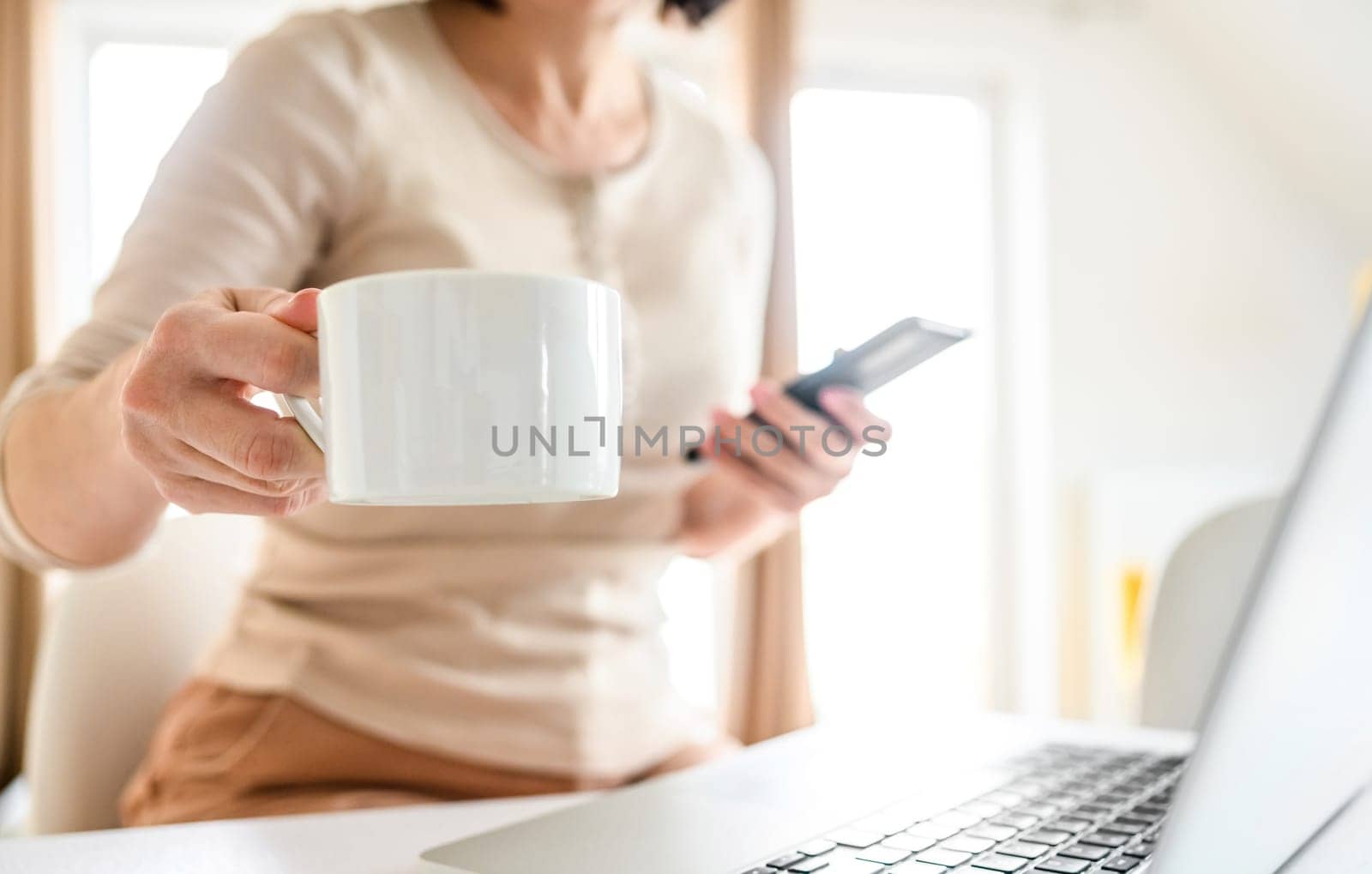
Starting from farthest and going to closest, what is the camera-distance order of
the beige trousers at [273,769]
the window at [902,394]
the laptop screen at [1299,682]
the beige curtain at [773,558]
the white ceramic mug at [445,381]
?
the window at [902,394] → the beige curtain at [773,558] → the beige trousers at [273,769] → the white ceramic mug at [445,381] → the laptop screen at [1299,682]

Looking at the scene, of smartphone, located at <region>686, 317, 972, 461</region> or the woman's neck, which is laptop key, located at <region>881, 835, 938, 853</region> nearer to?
smartphone, located at <region>686, 317, 972, 461</region>

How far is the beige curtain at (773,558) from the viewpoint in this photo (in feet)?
7.82

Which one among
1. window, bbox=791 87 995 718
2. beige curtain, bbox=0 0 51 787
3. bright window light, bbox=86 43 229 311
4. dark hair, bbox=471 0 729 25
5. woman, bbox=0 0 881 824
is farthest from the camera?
window, bbox=791 87 995 718

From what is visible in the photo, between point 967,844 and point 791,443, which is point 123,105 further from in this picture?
point 967,844

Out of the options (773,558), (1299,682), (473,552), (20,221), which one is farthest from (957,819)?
(20,221)

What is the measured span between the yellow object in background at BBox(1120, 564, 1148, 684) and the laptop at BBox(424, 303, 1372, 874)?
6.51ft

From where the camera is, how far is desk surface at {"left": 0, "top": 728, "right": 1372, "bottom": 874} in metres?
0.49

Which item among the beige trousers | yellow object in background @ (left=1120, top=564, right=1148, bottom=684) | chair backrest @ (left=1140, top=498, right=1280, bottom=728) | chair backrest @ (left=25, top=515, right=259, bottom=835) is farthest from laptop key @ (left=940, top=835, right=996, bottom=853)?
yellow object in background @ (left=1120, top=564, right=1148, bottom=684)

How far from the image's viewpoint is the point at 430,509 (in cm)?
79

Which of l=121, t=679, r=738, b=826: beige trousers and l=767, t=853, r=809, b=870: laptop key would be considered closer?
l=767, t=853, r=809, b=870: laptop key

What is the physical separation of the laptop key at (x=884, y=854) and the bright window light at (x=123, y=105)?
7.22 feet

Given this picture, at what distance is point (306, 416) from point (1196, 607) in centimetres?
80

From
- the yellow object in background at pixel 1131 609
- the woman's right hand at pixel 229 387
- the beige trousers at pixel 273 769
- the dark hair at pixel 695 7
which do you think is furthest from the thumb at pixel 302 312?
the yellow object in background at pixel 1131 609

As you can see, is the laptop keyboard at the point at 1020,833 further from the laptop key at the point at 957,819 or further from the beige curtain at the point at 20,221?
the beige curtain at the point at 20,221
